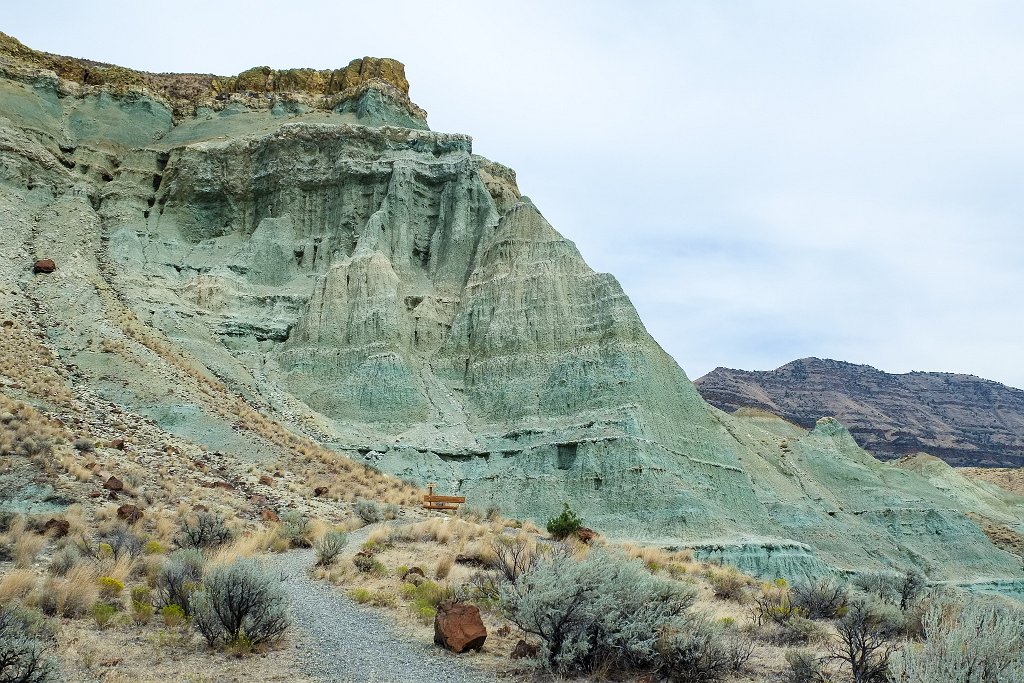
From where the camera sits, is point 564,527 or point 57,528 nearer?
point 57,528

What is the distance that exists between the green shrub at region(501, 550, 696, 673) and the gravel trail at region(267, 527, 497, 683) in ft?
2.77

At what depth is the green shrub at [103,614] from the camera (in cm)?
934

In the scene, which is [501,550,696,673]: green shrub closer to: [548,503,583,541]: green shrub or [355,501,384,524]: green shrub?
[548,503,583,541]: green shrub

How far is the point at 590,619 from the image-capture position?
852 centimetres

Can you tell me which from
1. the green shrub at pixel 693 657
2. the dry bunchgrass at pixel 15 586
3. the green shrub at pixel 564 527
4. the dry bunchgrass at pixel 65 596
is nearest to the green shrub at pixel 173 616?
the dry bunchgrass at pixel 65 596

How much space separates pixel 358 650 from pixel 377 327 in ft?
127

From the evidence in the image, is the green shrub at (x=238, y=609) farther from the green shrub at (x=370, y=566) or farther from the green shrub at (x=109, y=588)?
the green shrub at (x=370, y=566)

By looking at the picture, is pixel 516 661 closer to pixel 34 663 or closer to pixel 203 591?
pixel 203 591

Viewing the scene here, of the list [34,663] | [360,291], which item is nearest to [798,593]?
[34,663]

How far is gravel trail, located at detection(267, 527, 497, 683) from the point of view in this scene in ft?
27.3

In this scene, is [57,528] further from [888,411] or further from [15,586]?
[888,411]

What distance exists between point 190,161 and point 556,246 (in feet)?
89.5

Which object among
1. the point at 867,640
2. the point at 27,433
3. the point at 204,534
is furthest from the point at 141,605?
A: the point at 27,433

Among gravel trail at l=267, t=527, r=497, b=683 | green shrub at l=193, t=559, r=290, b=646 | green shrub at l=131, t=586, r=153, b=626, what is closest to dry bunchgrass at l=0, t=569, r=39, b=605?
green shrub at l=131, t=586, r=153, b=626
